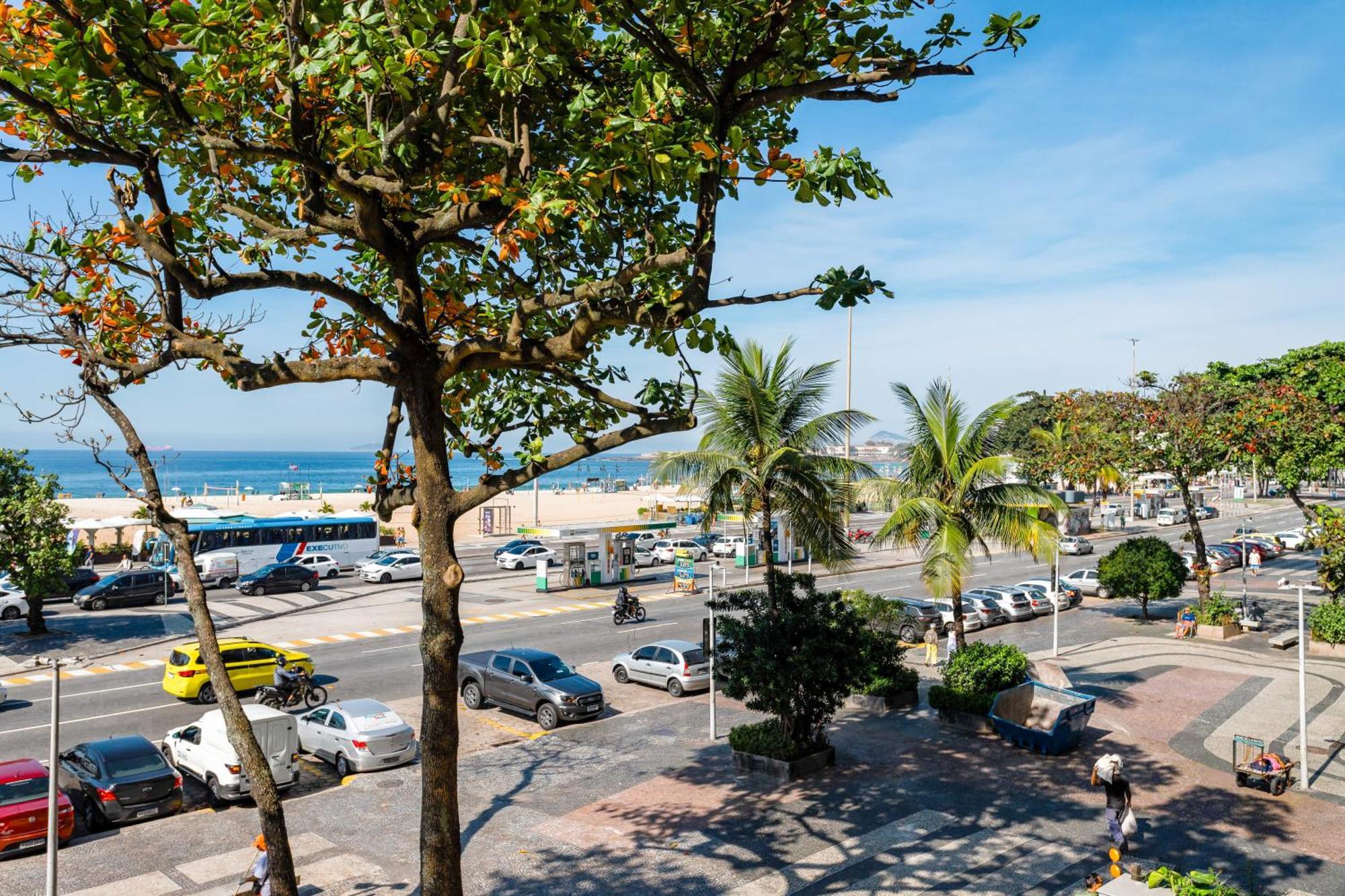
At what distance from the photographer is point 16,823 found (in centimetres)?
1393

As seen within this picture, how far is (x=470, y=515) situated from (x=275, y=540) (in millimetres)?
45515

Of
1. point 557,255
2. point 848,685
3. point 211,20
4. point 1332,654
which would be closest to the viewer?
point 211,20

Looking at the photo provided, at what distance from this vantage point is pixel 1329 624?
27.5m

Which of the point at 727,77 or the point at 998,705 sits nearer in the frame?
the point at 727,77

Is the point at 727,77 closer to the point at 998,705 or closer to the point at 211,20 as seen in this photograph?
the point at 211,20

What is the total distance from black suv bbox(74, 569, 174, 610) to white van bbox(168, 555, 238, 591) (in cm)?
363

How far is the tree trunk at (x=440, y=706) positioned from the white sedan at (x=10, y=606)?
35584 mm

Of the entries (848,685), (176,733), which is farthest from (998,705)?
(176,733)

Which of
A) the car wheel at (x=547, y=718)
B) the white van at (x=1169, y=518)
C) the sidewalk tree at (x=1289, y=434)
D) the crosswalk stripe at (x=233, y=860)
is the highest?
the sidewalk tree at (x=1289, y=434)

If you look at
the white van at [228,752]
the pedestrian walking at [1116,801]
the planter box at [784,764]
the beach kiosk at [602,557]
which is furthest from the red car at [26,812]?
the beach kiosk at [602,557]

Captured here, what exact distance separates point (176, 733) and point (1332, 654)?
31.3 meters

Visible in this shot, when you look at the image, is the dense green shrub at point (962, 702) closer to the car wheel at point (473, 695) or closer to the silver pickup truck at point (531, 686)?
the silver pickup truck at point (531, 686)

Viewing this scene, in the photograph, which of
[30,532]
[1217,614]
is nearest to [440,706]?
[30,532]

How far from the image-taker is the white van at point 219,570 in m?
43.5
